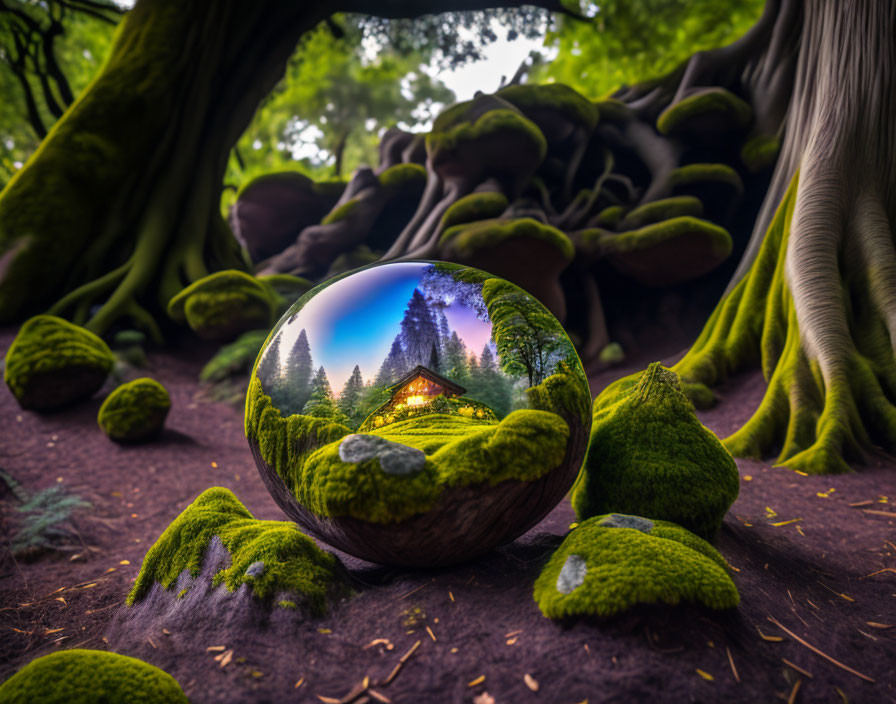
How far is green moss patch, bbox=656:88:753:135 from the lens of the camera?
33.0 ft

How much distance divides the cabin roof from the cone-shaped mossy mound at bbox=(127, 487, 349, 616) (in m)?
1.01

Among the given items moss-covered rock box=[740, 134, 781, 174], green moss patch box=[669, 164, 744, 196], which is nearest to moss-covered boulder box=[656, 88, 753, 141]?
moss-covered rock box=[740, 134, 781, 174]

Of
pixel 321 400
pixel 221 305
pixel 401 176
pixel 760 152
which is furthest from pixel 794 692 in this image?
pixel 401 176

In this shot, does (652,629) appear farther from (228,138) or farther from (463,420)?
(228,138)

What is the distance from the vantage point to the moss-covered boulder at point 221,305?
8461mm

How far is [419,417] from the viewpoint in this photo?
256cm

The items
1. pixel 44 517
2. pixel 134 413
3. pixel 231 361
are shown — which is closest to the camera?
pixel 44 517

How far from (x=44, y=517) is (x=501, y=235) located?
750 cm

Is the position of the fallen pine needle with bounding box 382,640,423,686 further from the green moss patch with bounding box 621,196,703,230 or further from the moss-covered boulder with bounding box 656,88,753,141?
the moss-covered boulder with bounding box 656,88,753,141

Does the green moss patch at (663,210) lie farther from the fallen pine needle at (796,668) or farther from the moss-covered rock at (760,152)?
the fallen pine needle at (796,668)

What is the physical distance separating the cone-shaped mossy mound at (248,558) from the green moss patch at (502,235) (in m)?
6.96

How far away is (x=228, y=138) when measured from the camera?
35.7 ft

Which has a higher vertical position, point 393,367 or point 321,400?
point 393,367

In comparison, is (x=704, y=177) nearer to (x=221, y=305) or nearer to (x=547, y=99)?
(x=547, y=99)
